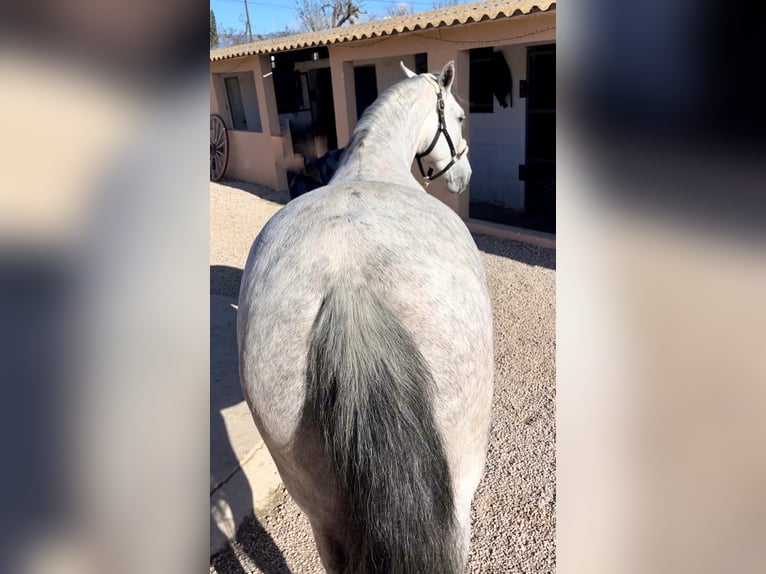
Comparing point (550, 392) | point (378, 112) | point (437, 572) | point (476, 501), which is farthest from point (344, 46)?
point (437, 572)

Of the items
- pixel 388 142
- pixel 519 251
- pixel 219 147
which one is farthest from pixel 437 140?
pixel 219 147

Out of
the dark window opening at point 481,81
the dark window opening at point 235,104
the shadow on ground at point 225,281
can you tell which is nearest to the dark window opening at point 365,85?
the dark window opening at point 481,81

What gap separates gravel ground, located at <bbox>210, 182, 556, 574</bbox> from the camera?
7.11ft

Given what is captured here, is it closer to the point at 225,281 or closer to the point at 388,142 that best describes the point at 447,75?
the point at 388,142

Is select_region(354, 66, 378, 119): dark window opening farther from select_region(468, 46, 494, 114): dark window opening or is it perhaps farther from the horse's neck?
the horse's neck

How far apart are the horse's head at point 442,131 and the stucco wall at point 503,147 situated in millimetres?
4586

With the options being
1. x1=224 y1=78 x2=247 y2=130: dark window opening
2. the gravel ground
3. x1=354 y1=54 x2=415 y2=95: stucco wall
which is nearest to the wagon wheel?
x1=224 y1=78 x2=247 y2=130: dark window opening

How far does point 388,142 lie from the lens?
2.37 meters

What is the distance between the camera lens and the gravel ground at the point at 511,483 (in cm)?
217

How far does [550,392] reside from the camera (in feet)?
10.6

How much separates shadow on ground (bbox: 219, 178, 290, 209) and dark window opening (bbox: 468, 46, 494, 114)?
3.67 meters

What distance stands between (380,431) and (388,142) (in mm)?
1587
